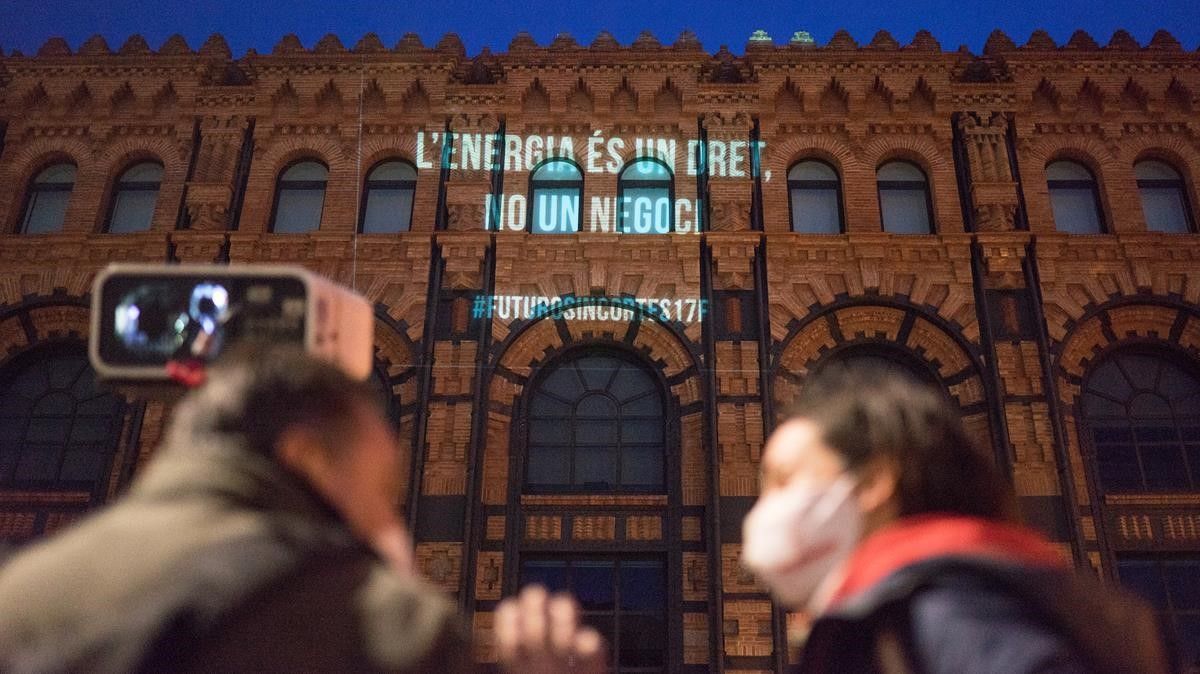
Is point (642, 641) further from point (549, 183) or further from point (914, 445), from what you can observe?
point (914, 445)

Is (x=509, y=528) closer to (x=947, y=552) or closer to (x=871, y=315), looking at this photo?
(x=871, y=315)

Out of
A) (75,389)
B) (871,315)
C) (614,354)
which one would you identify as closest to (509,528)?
(614,354)

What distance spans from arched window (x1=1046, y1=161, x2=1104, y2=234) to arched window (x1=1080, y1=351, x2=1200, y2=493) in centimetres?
253

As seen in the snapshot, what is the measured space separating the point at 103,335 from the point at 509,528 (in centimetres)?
1041

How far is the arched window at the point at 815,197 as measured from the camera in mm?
15711

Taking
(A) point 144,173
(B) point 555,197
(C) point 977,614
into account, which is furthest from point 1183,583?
(A) point 144,173

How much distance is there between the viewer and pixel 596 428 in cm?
1419

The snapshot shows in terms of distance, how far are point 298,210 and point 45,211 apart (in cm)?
488

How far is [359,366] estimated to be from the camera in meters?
3.36

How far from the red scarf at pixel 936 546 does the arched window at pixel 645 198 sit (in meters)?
13.3

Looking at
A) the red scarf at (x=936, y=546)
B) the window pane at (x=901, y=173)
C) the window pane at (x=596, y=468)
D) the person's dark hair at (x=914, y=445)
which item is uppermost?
the window pane at (x=901, y=173)

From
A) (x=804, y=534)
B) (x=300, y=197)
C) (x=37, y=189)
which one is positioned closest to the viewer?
(x=804, y=534)

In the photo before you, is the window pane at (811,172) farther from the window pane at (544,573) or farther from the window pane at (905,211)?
the window pane at (544,573)

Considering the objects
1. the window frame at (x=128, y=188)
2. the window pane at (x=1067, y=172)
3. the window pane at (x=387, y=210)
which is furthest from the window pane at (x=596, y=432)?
the window pane at (x=1067, y=172)
